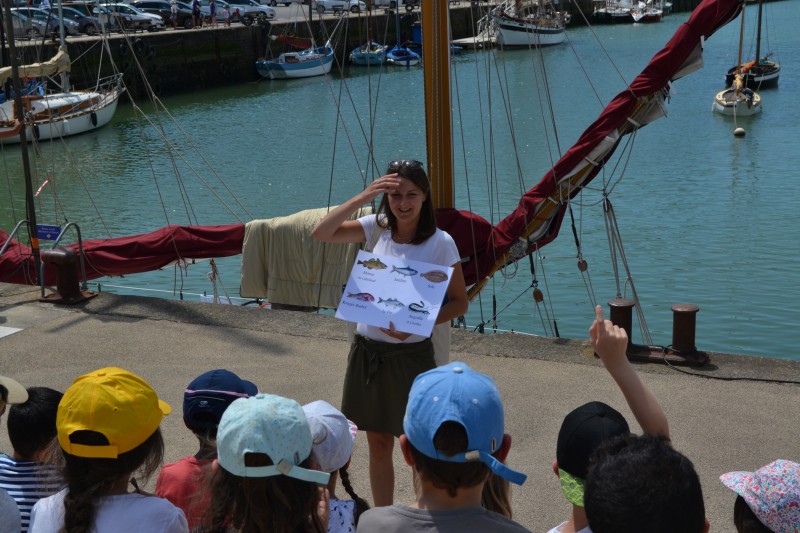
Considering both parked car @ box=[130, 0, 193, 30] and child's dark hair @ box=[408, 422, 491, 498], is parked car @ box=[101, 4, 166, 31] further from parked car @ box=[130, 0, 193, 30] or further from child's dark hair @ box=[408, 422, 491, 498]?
child's dark hair @ box=[408, 422, 491, 498]

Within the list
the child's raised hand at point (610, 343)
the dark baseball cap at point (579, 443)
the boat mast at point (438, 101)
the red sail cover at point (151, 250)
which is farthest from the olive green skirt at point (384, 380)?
the red sail cover at point (151, 250)

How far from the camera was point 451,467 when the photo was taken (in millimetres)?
2426

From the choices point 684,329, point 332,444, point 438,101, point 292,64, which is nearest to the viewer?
point 332,444

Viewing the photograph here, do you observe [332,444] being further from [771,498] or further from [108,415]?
[771,498]

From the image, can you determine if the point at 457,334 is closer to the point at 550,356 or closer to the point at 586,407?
the point at 550,356

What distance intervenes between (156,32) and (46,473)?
3841 cm

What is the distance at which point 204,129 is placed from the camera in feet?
103

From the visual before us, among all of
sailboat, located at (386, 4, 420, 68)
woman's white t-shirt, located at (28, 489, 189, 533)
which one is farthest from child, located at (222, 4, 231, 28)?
woman's white t-shirt, located at (28, 489, 189, 533)

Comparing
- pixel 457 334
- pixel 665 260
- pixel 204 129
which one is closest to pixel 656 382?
pixel 457 334

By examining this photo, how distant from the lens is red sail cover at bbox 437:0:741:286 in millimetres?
6469

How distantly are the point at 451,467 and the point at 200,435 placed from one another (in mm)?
1108

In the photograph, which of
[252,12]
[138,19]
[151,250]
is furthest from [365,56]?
[151,250]

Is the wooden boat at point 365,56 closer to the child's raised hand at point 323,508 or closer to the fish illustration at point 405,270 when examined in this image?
the fish illustration at point 405,270

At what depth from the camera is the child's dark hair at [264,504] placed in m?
2.47
